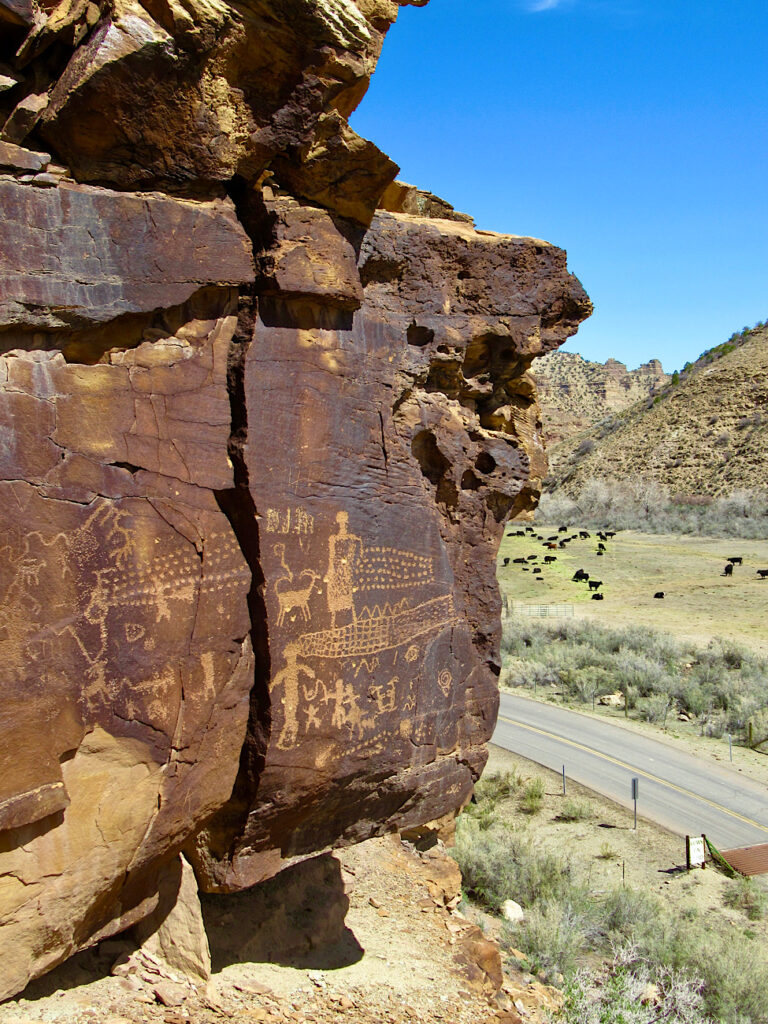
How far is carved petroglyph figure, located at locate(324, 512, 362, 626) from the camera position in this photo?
5.37m

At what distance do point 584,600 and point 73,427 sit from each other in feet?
80.2

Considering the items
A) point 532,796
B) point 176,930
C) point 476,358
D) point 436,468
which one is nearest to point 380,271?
point 476,358

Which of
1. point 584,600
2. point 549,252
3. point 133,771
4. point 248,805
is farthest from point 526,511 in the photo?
point 584,600

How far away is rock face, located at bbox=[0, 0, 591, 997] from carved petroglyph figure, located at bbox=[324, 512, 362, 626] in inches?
0.9

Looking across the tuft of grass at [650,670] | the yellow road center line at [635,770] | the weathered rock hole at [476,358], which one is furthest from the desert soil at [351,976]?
the tuft of grass at [650,670]

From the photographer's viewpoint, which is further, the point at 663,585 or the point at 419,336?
the point at 663,585

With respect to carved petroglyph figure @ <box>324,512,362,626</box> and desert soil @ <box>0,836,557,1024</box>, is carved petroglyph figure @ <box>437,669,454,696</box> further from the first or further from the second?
desert soil @ <box>0,836,557,1024</box>

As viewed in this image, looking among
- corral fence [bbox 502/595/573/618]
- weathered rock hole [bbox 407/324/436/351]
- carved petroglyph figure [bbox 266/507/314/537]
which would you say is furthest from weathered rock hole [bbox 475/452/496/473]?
corral fence [bbox 502/595/573/618]

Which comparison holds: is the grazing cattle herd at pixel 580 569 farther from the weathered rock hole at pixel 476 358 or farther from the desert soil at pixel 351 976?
the weathered rock hole at pixel 476 358

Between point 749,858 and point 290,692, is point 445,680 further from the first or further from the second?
point 749,858

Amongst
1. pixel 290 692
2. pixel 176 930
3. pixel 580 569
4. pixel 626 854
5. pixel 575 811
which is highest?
pixel 290 692

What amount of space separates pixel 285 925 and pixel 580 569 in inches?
1031

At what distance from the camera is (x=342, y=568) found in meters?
5.43

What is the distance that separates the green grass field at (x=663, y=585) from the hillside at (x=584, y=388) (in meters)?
39.8
